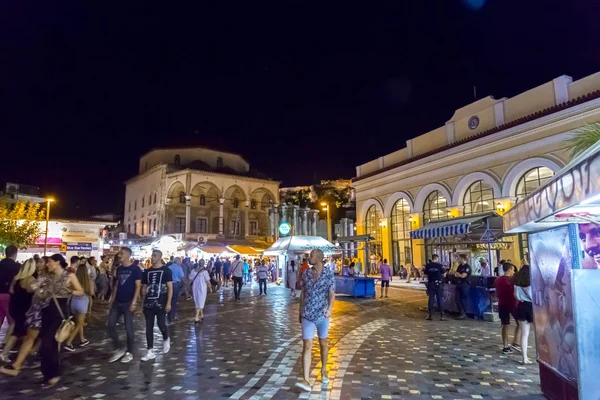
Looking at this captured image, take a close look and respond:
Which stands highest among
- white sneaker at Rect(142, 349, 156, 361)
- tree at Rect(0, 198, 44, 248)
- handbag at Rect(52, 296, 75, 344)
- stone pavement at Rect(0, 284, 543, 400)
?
tree at Rect(0, 198, 44, 248)

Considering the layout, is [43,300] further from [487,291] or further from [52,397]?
[487,291]

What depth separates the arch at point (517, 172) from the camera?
1838cm

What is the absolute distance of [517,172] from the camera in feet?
63.6

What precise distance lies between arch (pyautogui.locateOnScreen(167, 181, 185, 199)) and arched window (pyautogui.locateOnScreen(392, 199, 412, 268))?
78.2 ft

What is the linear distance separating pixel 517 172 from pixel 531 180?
742 millimetres

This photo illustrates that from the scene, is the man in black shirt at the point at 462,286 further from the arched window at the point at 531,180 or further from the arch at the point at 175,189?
the arch at the point at 175,189

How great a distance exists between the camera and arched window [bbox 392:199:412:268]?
26.5 metres

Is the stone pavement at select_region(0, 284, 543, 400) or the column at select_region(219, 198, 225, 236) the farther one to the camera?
the column at select_region(219, 198, 225, 236)

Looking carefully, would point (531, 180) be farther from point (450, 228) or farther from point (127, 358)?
point (127, 358)

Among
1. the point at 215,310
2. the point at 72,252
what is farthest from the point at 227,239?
the point at 215,310

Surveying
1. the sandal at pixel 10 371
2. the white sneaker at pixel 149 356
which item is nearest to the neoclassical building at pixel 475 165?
the white sneaker at pixel 149 356

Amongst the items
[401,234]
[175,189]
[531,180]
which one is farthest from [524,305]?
[175,189]

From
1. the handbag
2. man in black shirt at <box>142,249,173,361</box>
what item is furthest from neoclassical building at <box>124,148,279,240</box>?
the handbag

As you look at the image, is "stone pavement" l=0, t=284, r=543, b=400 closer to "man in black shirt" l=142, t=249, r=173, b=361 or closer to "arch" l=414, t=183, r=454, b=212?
"man in black shirt" l=142, t=249, r=173, b=361
